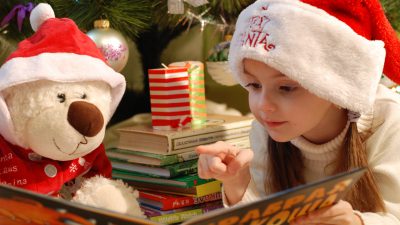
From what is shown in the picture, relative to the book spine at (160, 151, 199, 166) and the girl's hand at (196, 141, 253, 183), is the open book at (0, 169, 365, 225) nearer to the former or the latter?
the girl's hand at (196, 141, 253, 183)

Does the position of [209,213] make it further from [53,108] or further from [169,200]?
[169,200]

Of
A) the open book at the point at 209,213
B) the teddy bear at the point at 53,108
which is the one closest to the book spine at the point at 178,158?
the teddy bear at the point at 53,108

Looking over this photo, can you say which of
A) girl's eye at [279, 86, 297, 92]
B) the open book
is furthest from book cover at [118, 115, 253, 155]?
the open book

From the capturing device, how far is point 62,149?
63 centimetres

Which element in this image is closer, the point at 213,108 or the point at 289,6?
the point at 289,6

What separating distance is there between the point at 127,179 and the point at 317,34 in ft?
1.79

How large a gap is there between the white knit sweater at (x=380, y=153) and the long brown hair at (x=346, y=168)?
0.01 metres

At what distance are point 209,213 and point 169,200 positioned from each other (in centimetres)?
53

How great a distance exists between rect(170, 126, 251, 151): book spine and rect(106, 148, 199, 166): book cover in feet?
0.06

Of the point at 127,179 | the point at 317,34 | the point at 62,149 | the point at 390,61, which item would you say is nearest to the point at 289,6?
the point at 317,34

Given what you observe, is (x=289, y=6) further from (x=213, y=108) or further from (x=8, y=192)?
(x=213, y=108)

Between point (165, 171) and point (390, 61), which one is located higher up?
point (390, 61)

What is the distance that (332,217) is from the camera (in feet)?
1.74

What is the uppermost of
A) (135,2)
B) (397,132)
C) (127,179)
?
(135,2)
